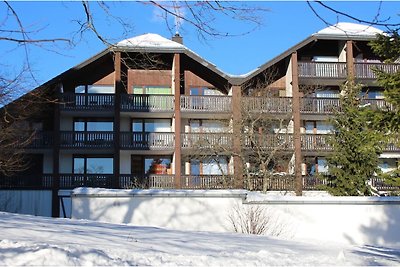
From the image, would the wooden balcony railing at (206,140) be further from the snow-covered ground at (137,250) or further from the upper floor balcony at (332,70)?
the snow-covered ground at (137,250)

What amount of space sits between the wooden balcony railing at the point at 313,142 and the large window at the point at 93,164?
36.5 feet

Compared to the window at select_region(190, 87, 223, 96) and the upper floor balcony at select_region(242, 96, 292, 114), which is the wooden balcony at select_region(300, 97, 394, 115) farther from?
the window at select_region(190, 87, 223, 96)

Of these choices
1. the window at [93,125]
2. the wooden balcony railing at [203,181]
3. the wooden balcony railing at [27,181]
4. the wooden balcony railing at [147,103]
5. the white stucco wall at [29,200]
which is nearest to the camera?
the wooden balcony railing at [203,181]

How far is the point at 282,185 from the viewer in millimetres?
28469

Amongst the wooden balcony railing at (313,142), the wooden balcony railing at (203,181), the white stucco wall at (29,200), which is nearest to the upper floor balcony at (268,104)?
the wooden balcony railing at (313,142)

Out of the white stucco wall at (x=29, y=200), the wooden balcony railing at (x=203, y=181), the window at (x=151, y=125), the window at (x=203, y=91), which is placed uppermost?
the window at (x=203, y=91)

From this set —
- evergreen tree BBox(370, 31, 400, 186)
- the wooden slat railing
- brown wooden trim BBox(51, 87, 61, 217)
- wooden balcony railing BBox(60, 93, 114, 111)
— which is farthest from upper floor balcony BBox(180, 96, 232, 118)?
evergreen tree BBox(370, 31, 400, 186)

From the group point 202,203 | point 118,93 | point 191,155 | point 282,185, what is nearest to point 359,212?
point 202,203

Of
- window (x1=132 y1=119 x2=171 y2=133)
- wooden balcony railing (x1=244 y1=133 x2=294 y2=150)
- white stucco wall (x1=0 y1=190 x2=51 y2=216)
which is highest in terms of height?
window (x1=132 y1=119 x2=171 y2=133)

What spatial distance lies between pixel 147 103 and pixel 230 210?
49.5 feet

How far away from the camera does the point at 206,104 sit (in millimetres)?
29969

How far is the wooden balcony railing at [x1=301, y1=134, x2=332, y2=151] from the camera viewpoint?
29.8 m

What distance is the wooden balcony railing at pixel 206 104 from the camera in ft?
97.6

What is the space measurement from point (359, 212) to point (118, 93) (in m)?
16.9
